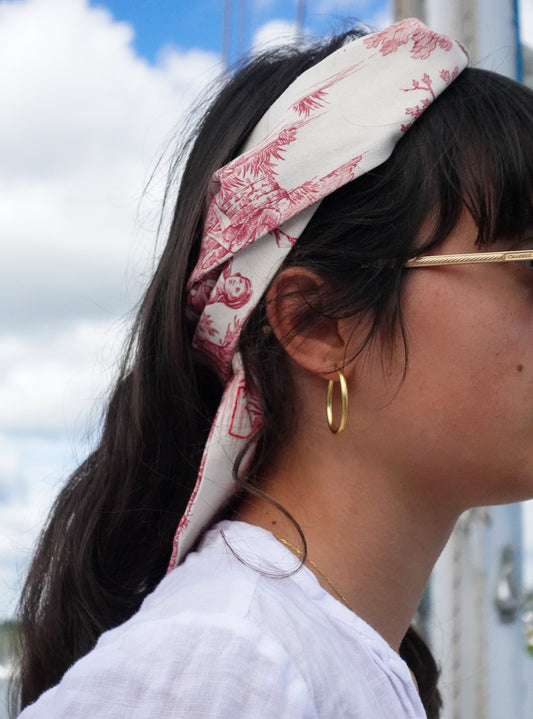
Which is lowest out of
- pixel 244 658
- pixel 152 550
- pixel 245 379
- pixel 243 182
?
pixel 152 550

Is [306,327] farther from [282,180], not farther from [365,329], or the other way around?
[282,180]

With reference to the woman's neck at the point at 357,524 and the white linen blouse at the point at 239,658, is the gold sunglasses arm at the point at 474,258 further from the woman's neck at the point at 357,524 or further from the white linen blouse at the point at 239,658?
the white linen blouse at the point at 239,658

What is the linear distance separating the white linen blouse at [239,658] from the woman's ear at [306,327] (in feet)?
0.77

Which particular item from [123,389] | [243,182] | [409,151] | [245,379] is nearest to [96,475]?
[123,389]

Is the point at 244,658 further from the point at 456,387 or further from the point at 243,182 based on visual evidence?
the point at 243,182

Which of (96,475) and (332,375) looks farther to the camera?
(96,475)

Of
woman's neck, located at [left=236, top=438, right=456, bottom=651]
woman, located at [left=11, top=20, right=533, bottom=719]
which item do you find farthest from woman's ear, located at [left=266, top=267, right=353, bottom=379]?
woman's neck, located at [left=236, top=438, right=456, bottom=651]

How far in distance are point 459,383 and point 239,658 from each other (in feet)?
1.35

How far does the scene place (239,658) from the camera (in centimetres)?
82

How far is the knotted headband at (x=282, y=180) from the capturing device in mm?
1086

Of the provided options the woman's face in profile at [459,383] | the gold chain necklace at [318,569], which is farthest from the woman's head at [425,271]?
the gold chain necklace at [318,569]

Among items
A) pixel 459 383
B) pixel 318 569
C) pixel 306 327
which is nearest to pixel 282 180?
pixel 306 327

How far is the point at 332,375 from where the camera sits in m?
1.10

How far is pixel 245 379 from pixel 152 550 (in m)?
0.31
